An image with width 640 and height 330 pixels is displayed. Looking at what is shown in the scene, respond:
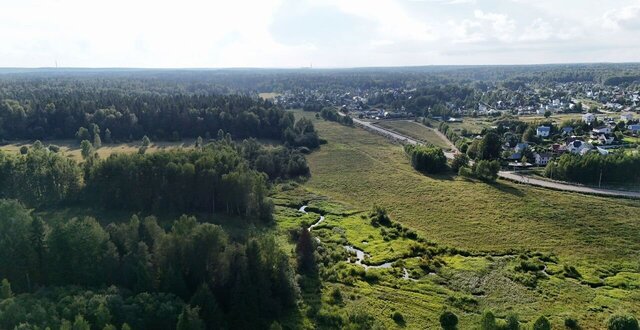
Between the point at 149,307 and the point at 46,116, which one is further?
the point at 46,116

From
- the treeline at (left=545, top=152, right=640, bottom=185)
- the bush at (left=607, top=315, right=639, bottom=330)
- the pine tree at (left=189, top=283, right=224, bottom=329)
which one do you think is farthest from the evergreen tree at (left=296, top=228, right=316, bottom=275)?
the treeline at (left=545, top=152, right=640, bottom=185)

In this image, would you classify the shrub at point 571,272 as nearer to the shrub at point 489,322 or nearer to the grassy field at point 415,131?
the shrub at point 489,322

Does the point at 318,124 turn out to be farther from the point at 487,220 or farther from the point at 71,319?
the point at 71,319

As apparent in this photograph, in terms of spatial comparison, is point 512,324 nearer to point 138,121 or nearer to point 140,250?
point 140,250

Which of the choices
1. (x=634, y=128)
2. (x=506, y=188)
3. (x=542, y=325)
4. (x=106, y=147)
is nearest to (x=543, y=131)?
(x=634, y=128)

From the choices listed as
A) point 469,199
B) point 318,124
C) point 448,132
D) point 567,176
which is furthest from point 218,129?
point 567,176

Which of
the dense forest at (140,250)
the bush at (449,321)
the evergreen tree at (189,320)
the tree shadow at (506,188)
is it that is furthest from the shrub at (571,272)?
the evergreen tree at (189,320)

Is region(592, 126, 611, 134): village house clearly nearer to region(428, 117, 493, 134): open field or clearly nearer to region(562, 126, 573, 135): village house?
region(562, 126, 573, 135): village house
